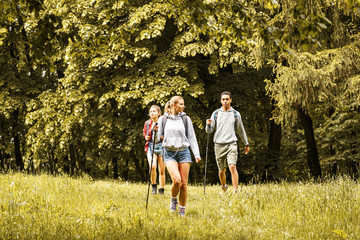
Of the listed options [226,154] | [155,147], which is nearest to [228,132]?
[226,154]

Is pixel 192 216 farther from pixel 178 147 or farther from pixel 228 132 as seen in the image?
pixel 228 132

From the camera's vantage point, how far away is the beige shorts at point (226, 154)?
7808 millimetres

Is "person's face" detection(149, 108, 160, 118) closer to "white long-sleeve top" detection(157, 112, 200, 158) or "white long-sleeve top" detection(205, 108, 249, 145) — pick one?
"white long-sleeve top" detection(205, 108, 249, 145)

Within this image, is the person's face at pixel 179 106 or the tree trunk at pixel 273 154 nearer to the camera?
the person's face at pixel 179 106

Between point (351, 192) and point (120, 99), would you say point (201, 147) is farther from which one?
point (351, 192)

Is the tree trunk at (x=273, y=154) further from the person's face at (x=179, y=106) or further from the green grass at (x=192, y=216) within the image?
the person's face at (x=179, y=106)

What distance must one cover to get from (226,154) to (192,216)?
2.45 metres

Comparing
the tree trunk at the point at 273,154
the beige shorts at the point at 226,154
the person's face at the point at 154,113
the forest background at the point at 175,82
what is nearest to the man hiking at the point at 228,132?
the beige shorts at the point at 226,154

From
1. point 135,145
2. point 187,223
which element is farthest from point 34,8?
point 135,145

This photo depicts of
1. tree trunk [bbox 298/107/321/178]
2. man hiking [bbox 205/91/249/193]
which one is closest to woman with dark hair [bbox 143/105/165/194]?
man hiking [bbox 205/91/249/193]

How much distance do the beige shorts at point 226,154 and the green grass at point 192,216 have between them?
860 mm

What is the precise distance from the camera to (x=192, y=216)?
5.86 metres

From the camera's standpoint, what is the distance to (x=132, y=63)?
13836mm

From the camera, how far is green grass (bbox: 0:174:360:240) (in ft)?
14.3
